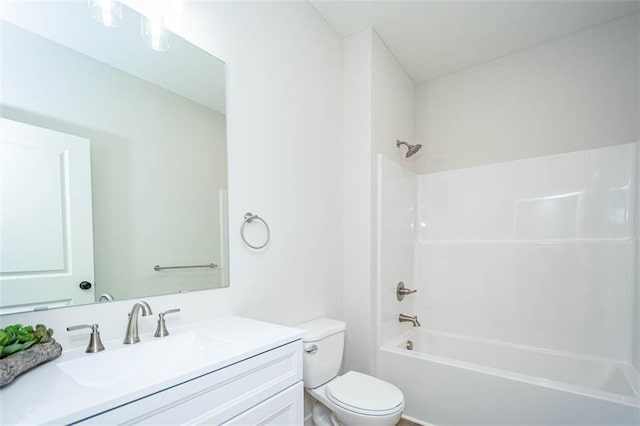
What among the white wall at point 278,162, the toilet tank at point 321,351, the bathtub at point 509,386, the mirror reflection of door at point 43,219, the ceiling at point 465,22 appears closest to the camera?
the mirror reflection of door at point 43,219

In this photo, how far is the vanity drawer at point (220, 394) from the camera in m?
0.71

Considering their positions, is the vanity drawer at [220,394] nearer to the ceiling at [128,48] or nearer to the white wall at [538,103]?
the ceiling at [128,48]

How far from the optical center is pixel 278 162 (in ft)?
5.67

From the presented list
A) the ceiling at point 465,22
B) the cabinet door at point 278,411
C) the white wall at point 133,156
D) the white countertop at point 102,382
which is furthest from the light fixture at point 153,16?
the cabinet door at point 278,411

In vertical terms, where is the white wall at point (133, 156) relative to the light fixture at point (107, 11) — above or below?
below

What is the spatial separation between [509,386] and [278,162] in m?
1.82

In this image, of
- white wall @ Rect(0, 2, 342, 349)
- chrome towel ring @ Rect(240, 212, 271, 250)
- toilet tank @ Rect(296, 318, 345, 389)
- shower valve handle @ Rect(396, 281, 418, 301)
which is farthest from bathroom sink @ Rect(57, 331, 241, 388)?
shower valve handle @ Rect(396, 281, 418, 301)

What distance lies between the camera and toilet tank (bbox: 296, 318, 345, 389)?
165cm

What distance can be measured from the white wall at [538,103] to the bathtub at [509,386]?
4.91ft

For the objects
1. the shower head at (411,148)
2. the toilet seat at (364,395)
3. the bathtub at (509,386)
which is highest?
the shower head at (411,148)

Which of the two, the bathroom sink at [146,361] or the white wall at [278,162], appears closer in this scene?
the bathroom sink at [146,361]

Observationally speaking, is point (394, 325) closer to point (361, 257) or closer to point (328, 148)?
point (361, 257)

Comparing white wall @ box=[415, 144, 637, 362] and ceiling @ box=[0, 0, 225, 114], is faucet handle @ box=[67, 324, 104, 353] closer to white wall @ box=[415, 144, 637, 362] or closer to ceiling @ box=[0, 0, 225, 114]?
ceiling @ box=[0, 0, 225, 114]

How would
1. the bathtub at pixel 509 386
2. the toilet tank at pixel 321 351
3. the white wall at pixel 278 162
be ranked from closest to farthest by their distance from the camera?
the white wall at pixel 278 162, the bathtub at pixel 509 386, the toilet tank at pixel 321 351
